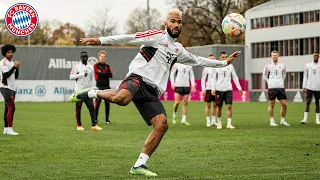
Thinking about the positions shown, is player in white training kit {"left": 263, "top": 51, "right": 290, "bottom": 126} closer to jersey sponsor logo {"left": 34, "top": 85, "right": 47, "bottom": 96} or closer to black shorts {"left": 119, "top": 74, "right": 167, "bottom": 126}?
black shorts {"left": 119, "top": 74, "right": 167, "bottom": 126}

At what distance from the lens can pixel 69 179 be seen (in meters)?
9.62

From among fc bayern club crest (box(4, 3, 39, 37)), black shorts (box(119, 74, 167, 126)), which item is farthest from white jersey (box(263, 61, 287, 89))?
black shorts (box(119, 74, 167, 126))

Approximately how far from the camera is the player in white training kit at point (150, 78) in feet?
32.8

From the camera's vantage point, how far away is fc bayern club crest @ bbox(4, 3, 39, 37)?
52.4 ft

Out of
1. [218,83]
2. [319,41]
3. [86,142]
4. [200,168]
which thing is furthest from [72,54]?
[200,168]

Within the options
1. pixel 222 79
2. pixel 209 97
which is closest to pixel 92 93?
pixel 222 79

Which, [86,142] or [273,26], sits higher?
[273,26]

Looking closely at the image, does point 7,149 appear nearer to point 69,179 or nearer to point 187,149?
point 187,149

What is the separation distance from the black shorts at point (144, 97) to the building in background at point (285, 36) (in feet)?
208

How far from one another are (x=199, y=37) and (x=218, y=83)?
208 ft

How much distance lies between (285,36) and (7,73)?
205ft

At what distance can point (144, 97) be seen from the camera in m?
10.2

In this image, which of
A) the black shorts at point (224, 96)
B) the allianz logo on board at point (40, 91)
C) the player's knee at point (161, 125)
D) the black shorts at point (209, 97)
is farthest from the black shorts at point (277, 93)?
the allianz logo on board at point (40, 91)

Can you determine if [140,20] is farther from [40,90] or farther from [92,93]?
[92,93]
